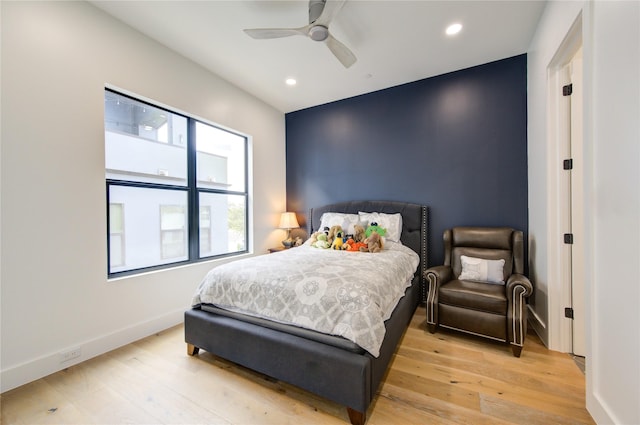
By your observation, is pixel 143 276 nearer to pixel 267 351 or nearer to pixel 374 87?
pixel 267 351

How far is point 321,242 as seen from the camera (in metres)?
3.12

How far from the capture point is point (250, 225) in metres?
3.80

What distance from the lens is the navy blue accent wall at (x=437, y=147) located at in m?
2.88

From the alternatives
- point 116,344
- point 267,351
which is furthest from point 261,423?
point 116,344

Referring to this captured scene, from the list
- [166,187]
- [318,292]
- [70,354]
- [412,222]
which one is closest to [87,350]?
[70,354]

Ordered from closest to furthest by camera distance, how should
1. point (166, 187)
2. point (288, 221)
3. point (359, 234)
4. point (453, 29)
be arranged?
1. point (453, 29)
2. point (166, 187)
3. point (359, 234)
4. point (288, 221)

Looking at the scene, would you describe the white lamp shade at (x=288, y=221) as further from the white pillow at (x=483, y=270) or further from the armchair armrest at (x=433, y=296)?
the white pillow at (x=483, y=270)

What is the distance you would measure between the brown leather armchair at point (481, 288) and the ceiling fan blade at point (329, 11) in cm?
238

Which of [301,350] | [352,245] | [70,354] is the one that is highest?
[352,245]

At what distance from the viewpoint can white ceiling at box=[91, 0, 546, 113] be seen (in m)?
2.13

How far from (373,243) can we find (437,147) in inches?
63.0

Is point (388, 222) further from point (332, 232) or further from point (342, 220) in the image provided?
point (332, 232)

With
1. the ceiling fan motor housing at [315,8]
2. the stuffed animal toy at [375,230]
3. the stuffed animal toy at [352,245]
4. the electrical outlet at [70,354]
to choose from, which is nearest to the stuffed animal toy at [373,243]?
the stuffed animal toy at [352,245]

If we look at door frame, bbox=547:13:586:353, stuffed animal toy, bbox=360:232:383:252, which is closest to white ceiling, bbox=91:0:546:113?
door frame, bbox=547:13:586:353
